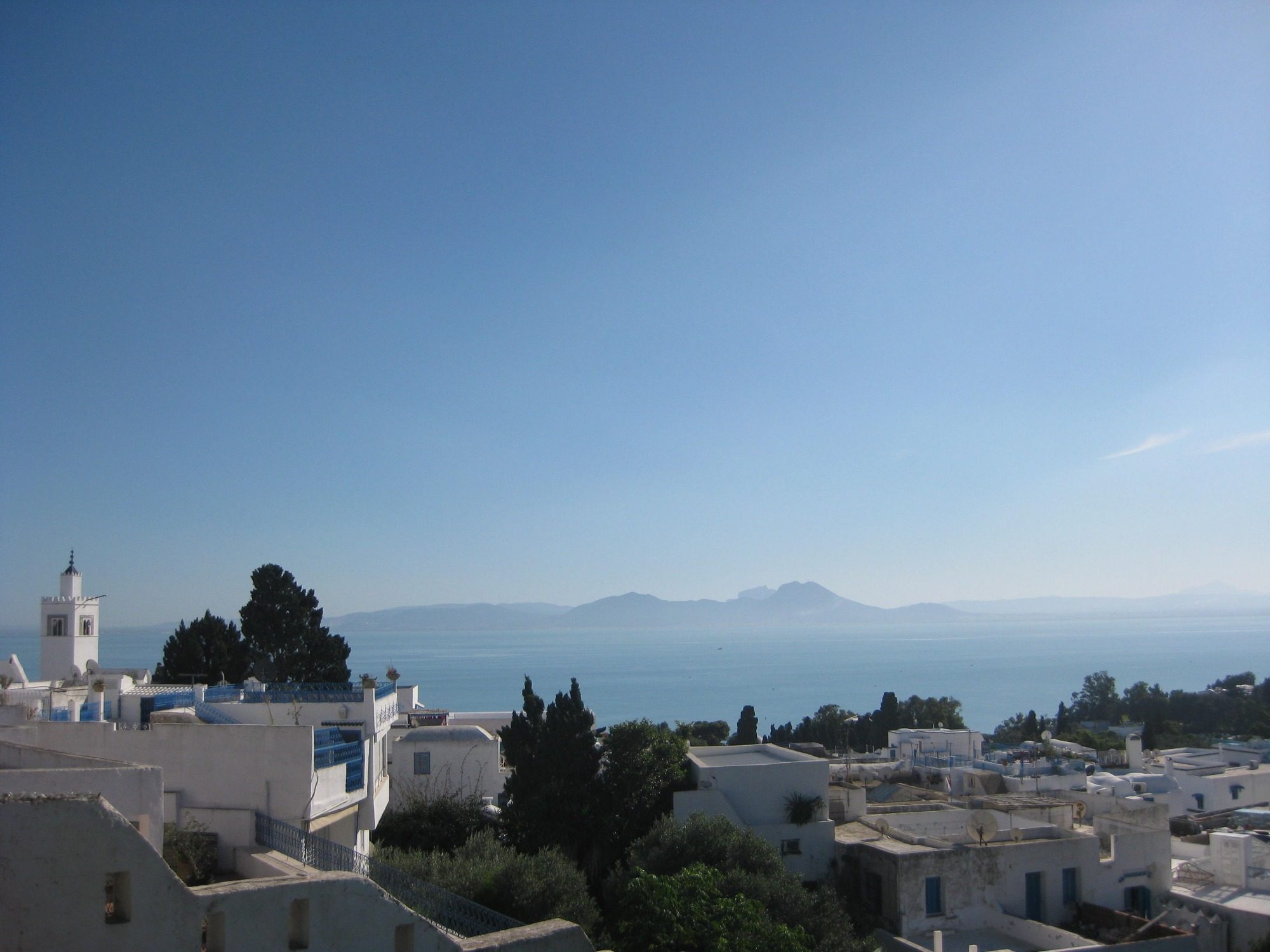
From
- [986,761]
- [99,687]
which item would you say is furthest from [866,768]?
[99,687]

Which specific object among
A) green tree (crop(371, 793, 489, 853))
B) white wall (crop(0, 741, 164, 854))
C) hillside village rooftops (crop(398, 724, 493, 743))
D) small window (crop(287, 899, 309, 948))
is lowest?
green tree (crop(371, 793, 489, 853))

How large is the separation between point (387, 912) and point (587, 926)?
19.3 feet

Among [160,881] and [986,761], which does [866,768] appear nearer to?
[986,761]

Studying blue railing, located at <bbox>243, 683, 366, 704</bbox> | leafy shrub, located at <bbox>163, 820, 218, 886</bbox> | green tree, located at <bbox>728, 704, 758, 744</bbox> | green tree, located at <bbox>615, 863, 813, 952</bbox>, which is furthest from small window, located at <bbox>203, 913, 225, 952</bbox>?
green tree, located at <bbox>728, 704, 758, 744</bbox>

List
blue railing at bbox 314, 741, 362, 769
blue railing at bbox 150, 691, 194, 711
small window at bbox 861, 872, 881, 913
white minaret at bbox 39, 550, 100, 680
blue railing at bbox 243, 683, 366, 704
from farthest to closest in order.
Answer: white minaret at bbox 39, 550, 100, 680 < small window at bbox 861, 872, 881, 913 < blue railing at bbox 243, 683, 366, 704 < blue railing at bbox 150, 691, 194, 711 < blue railing at bbox 314, 741, 362, 769

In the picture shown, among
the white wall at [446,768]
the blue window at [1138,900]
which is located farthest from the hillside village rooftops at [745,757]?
the blue window at [1138,900]

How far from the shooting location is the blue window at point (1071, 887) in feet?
71.1

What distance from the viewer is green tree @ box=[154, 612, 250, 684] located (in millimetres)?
31406

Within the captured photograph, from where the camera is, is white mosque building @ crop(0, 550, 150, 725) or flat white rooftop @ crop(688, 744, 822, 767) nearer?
white mosque building @ crop(0, 550, 150, 725)

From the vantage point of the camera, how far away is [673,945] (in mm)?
14281

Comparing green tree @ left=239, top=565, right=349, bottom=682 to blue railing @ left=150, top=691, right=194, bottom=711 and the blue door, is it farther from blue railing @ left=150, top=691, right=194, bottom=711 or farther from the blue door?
the blue door

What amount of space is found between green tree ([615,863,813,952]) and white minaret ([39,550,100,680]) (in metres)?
22.4

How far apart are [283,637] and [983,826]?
2451 cm

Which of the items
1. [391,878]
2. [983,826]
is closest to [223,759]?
[391,878]
